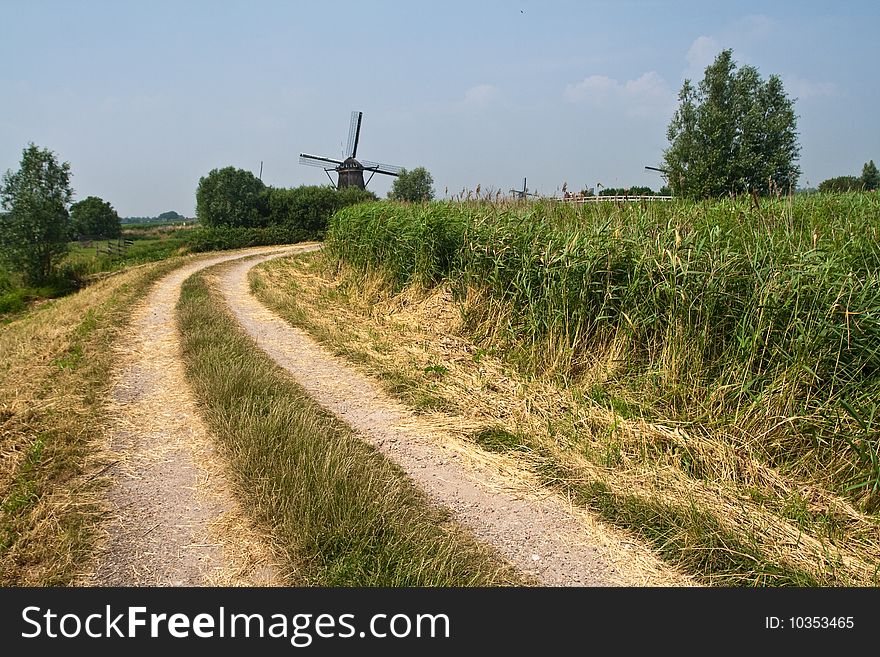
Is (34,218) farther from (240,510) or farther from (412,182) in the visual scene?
(412,182)

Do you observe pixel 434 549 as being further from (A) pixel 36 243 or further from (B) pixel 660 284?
(A) pixel 36 243

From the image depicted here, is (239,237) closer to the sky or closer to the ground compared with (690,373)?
closer to the sky

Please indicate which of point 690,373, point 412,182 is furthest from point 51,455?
point 412,182

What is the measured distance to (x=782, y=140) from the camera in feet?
86.1

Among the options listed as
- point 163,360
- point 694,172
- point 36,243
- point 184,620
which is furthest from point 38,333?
point 694,172

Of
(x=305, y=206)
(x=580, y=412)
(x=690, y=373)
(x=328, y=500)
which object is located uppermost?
(x=305, y=206)

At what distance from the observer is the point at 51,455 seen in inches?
160

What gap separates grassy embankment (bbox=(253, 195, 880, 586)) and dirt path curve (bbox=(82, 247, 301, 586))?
2.18 metres

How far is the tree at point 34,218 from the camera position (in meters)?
19.7

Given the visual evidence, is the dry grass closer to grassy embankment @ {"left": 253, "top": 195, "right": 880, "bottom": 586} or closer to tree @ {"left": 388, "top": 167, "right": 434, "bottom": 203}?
grassy embankment @ {"left": 253, "top": 195, "right": 880, "bottom": 586}

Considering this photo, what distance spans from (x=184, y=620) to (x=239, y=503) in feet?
3.92

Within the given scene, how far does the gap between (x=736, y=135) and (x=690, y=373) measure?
27927 mm

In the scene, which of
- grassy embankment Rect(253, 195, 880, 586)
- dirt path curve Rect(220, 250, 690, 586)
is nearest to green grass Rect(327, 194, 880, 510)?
grassy embankment Rect(253, 195, 880, 586)

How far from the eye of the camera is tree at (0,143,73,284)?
19650 millimetres
